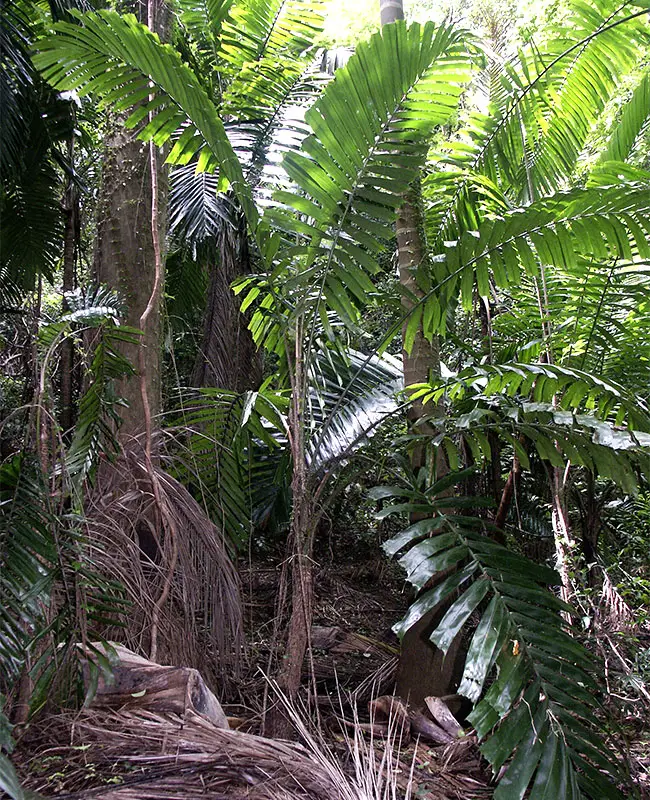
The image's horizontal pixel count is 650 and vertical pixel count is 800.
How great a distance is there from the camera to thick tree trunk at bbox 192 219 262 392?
15.4 ft

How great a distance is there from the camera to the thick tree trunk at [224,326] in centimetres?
470

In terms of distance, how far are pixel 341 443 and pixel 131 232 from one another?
1.37 m

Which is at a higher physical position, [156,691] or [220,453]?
[220,453]

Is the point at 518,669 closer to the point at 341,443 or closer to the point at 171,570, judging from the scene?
the point at 171,570

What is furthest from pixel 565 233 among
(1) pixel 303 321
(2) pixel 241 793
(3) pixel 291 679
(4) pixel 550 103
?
(2) pixel 241 793

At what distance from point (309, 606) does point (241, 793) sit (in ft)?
2.22

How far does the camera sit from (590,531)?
328 cm

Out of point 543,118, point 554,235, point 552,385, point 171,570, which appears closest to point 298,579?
point 171,570

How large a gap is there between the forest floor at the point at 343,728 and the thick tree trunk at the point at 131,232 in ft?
3.35

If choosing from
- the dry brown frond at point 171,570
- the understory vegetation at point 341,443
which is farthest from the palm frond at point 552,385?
the dry brown frond at point 171,570

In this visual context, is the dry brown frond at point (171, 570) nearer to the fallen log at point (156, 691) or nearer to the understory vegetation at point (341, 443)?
the understory vegetation at point (341, 443)

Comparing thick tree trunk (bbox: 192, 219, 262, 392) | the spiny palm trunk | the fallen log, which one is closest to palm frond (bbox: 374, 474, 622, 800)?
the spiny palm trunk

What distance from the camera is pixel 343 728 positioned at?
7.12ft

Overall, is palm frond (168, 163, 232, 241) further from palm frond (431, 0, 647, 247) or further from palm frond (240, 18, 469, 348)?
palm frond (240, 18, 469, 348)
